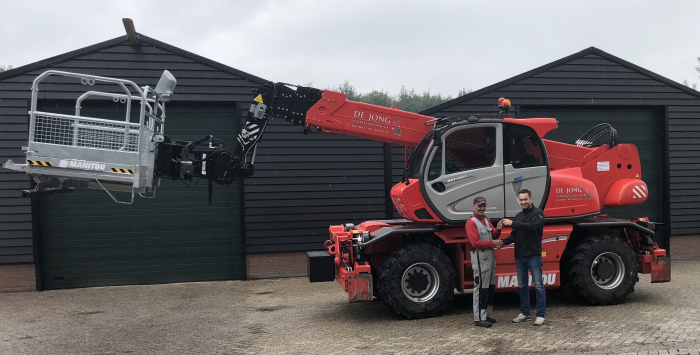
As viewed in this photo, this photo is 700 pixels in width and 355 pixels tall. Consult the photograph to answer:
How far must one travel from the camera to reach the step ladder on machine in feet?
22.9

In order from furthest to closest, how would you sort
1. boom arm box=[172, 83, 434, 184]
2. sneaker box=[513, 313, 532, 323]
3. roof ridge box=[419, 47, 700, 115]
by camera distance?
roof ridge box=[419, 47, 700, 115] → boom arm box=[172, 83, 434, 184] → sneaker box=[513, 313, 532, 323]

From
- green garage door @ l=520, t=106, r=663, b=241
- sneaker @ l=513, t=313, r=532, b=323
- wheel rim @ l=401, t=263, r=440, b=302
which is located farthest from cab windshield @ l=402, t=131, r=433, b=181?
green garage door @ l=520, t=106, r=663, b=241

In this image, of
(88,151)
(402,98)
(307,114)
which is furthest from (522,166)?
(402,98)

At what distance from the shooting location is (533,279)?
732 centimetres

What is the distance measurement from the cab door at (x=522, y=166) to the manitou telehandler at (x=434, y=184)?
0.01 metres

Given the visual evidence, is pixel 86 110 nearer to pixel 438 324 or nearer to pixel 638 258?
pixel 438 324

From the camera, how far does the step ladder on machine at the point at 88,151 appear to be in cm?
698

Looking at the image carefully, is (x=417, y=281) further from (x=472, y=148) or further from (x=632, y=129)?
(x=632, y=129)

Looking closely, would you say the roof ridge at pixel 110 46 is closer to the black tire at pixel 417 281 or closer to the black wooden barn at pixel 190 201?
the black wooden barn at pixel 190 201

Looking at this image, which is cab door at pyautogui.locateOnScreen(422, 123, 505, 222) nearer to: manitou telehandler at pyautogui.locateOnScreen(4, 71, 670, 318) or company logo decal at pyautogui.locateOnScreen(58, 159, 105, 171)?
manitou telehandler at pyautogui.locateOnScreen(4, 71, 670, 318)

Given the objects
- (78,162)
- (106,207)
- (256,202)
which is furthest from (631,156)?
(106,207)

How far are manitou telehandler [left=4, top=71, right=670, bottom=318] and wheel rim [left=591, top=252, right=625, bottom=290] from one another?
0.6 inches

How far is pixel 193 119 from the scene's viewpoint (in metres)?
12.0

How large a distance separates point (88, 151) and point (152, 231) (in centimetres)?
502
